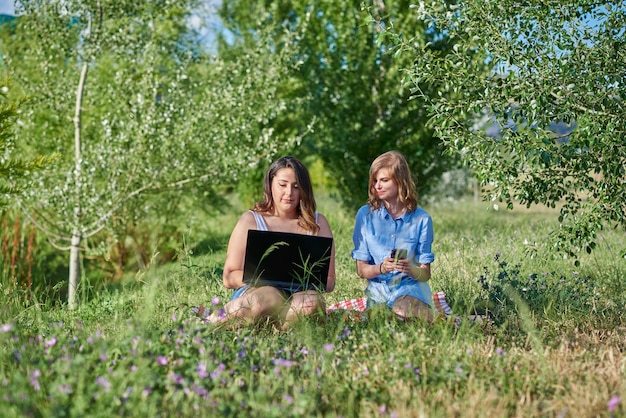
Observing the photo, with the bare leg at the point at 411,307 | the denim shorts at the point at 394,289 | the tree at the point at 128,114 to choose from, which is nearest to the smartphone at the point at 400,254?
the denim shorts at the point at 394,289

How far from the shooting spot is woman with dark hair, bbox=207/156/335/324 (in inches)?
165

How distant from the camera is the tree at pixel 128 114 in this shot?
8.78 m

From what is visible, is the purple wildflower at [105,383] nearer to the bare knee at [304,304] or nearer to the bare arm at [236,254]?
the bare knee at [304,304]

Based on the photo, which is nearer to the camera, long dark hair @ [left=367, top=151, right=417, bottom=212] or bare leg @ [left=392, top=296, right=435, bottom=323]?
bare leg @ [left=392, top=296, right=435, bottom=323]

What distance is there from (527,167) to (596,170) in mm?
562

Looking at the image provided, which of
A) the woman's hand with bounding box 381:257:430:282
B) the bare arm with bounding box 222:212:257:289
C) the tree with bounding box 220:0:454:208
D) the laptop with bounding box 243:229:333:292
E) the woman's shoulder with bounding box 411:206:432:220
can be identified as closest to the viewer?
the laptop with bounding box 243:229:333:292

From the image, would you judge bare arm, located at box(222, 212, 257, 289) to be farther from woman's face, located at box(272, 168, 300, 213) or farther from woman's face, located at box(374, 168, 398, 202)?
woman's face, located at box(374, 168, 398, 202)

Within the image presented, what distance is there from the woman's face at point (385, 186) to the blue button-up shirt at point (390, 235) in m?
0.11

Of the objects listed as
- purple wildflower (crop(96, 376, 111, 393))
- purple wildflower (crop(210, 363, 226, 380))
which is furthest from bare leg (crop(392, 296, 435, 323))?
purple wildflower (crop(96, 376, 111, 393))

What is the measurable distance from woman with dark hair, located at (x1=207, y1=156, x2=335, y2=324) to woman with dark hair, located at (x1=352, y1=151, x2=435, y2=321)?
0.93ft

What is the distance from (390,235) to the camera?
4.59 m

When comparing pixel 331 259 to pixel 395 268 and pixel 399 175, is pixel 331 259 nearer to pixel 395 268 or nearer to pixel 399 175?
pixel 395 268

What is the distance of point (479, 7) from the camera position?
4691 mm

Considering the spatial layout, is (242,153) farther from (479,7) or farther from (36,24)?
(479,7)
